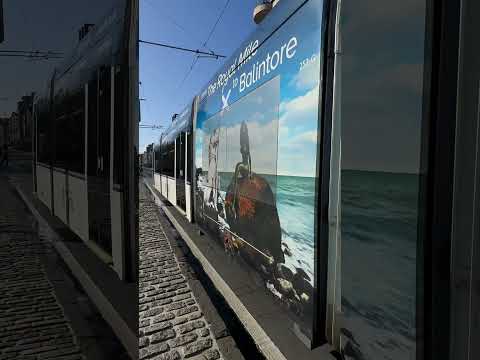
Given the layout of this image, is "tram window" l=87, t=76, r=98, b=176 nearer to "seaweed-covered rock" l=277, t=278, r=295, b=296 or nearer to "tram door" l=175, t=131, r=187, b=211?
"seaweed-covered rock" l=277, t=278, r=295, b=296

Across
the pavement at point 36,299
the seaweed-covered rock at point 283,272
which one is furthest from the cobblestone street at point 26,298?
the seaweed-covered rock at point 283,272

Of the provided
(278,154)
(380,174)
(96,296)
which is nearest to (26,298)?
(96,296)

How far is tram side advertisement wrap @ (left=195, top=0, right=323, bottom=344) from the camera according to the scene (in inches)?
107

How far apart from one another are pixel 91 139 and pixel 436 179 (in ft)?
6.00

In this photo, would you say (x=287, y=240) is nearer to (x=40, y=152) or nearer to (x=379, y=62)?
(x=379, y=62)

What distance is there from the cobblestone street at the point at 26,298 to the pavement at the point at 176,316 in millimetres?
1723

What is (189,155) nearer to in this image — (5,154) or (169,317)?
(169,317)

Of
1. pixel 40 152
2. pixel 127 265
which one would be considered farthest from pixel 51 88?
pixel 127 265

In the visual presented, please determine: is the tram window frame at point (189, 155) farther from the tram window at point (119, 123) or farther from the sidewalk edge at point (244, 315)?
the tram window at point (119, 123)

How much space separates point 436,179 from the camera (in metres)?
1.60

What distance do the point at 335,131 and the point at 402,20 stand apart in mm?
837

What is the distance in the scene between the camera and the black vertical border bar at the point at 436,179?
5.03ft

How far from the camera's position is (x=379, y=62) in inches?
79.4

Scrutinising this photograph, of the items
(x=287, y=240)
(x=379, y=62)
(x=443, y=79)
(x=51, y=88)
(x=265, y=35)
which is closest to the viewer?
(x=443, y=79)
